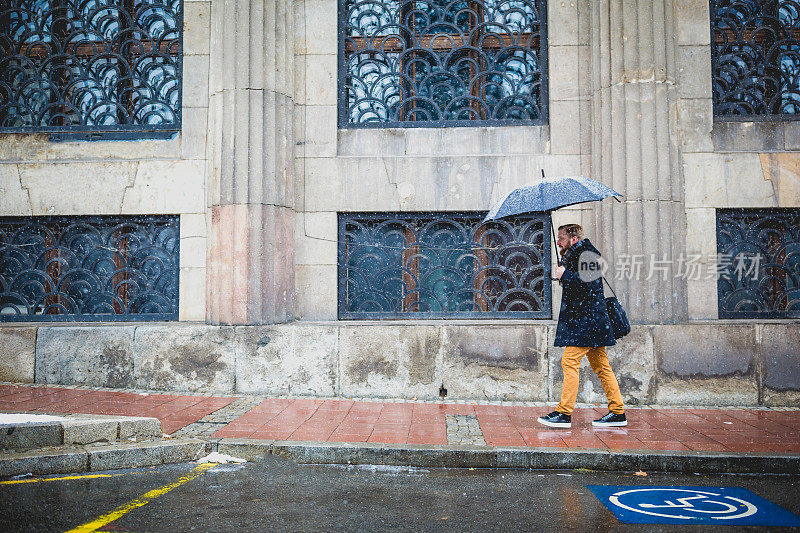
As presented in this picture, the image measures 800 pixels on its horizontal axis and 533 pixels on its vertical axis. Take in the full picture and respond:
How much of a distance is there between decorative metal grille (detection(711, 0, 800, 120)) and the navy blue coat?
3.74 meters

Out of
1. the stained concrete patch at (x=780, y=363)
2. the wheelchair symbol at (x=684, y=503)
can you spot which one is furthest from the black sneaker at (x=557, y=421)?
the stained concrete patch at (x=780, y=363)

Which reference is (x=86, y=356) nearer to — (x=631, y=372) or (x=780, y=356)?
(x=631, y=372)

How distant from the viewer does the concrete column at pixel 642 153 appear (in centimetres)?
755

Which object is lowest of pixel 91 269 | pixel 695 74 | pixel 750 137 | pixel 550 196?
pixel 91 269

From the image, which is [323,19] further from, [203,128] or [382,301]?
[382,301]

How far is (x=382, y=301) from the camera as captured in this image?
816 centimetres

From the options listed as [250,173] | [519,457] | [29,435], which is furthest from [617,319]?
[29,435]

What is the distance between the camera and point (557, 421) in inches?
235

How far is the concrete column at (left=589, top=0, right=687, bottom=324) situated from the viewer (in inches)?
297

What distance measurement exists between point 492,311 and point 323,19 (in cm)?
454

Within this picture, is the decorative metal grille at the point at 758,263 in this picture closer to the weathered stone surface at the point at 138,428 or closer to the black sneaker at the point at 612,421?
the black sneaker at the point at 612,421

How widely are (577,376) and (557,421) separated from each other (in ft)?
1.57

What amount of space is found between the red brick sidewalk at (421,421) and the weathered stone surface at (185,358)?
31cm

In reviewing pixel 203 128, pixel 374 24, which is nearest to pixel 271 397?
pixel 203 128
